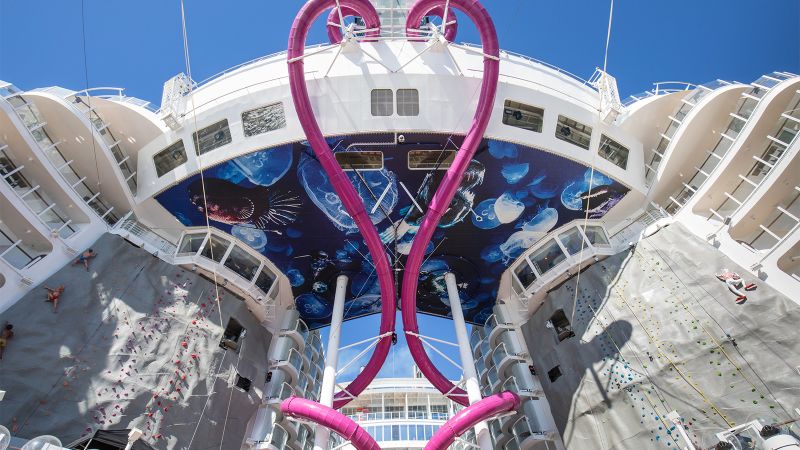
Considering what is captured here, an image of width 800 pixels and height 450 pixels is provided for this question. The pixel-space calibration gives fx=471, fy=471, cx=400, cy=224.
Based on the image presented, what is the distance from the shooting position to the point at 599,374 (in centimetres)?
1720

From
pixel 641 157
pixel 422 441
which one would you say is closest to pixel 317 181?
pixel 641 157

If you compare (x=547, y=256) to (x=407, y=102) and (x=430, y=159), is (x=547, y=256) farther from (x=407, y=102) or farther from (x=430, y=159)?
(x=407, y=102)

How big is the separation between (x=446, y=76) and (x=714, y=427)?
1475 cm

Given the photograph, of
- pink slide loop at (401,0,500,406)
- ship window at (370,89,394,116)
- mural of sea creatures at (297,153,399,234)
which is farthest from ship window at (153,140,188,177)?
pink slide loop at (401,0,500,406)

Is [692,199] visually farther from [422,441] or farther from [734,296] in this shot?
[422,441]

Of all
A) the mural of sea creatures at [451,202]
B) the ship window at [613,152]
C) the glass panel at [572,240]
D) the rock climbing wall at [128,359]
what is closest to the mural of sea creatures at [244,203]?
the rock climbing wall at [128,359]

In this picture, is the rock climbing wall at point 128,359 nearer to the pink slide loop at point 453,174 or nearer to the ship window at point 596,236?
the pink slide loop at point 453,174

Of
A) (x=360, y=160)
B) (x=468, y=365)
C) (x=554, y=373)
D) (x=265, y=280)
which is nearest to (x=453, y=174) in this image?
(x=360, y=160)

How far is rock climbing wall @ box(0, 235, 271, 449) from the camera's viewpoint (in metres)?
13.8

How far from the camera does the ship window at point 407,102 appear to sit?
18.8 meters

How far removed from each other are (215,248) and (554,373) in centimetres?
1550

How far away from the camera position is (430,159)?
19578 mm

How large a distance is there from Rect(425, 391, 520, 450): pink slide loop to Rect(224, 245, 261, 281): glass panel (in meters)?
10.8

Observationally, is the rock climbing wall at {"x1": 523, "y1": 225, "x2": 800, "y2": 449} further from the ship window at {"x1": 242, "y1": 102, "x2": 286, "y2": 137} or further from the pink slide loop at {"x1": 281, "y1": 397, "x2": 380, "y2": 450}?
the ship window at {"x1": 242, "y1": 102, "x2": 286, "y2": 137}
